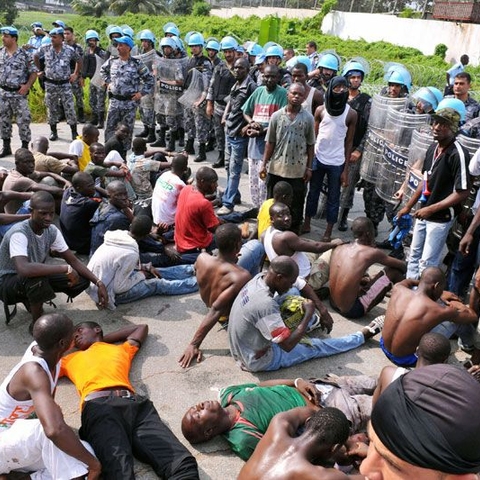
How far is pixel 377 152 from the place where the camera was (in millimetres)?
6441

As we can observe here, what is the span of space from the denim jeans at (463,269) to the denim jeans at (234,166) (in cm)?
297

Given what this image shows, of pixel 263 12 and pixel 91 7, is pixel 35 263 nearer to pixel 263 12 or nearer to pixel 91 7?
pixel 263 12

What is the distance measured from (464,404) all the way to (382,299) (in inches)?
152

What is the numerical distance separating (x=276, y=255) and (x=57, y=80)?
6615 mm

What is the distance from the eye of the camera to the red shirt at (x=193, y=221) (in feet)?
17.7

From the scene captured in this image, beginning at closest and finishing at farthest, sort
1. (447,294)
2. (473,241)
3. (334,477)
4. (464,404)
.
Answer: (464,404) → (334,477) → (447,294) → (473,241)

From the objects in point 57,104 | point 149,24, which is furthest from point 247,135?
point 149,24

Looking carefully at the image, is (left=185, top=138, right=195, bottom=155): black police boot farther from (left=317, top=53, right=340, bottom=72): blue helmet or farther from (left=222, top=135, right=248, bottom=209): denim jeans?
(left=317, top=53, right=340, bottom=72): blue helmet

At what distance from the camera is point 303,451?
2.53 meters

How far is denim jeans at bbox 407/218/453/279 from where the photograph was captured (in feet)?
16.2

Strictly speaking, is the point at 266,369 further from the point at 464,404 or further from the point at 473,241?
the point at 464,404

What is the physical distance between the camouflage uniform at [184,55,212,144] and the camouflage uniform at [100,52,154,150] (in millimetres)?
849

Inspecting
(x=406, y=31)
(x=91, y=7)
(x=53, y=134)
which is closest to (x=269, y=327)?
(x=53, y=134)

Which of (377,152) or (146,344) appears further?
(377,152)
